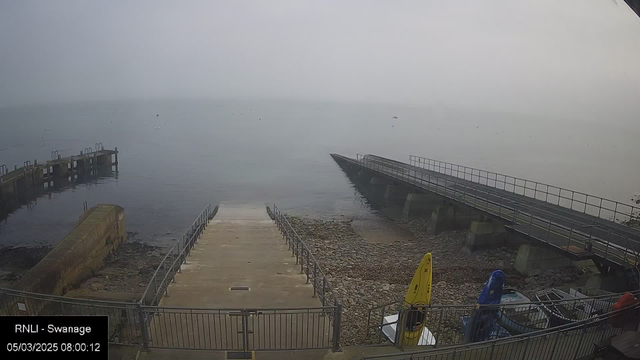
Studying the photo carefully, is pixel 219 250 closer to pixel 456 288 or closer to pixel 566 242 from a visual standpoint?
pixel 456 288

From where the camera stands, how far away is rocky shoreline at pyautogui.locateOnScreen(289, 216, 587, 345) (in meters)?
15.5

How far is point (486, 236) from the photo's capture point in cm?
2297

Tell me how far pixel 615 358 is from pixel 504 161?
8032cm

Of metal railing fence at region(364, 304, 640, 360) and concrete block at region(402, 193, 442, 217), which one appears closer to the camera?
metal railing fence at region(364, 304, 640, 360)

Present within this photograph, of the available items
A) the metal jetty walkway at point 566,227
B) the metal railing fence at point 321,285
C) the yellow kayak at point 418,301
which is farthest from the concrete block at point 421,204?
the yellow kayak at point 418,301

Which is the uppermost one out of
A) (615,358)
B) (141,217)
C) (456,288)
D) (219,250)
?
(615,358)

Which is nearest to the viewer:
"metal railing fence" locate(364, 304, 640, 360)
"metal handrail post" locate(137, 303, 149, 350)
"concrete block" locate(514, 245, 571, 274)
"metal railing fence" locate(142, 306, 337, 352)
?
"metal railing fence" locate(364, 304, 640, 360)

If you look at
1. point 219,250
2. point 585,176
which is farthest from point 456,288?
point 585,176

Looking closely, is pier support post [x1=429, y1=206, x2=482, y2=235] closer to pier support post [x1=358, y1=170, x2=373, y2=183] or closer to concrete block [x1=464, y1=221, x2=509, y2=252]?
concrete block [x1=464, y1=221, x2=509, y2=252]

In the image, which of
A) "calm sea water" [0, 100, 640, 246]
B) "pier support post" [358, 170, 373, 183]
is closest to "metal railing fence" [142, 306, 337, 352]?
"calm sea water" [0, 100, 640, 246]

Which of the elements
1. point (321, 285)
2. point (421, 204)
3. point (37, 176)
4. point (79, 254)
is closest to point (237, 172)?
point (37, 176)

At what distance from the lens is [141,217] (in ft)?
123

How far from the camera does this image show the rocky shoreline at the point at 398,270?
15.5 metres

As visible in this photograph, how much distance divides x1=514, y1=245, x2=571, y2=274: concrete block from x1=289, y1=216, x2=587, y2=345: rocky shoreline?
0.52 meters
